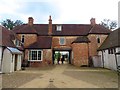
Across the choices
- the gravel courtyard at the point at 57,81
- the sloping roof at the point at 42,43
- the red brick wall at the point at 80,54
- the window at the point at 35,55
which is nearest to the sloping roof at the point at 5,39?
the gravel courtyard at the point at 57,81

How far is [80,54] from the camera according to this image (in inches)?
1395

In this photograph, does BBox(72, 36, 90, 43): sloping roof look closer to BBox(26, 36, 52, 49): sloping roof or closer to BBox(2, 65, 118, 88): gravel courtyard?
BBox(26, 36, 52, 49): sloping roof

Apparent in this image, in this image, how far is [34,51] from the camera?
34844 millimetres

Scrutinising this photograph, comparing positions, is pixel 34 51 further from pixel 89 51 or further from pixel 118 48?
pixel 118 48

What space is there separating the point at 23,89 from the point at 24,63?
23132mm

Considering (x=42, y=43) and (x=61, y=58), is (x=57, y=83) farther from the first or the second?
(x=61, y=58)

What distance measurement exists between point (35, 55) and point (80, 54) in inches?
349

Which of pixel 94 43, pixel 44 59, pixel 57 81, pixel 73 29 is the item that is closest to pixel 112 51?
pixel 94 43

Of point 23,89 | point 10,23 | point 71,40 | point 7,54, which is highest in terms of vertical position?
point 10,23

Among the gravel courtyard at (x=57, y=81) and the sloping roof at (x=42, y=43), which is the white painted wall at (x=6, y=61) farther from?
the sloping roof at (x=42, y=43)

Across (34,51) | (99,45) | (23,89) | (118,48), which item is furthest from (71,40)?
(23,89)

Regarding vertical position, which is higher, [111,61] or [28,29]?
[28,29]

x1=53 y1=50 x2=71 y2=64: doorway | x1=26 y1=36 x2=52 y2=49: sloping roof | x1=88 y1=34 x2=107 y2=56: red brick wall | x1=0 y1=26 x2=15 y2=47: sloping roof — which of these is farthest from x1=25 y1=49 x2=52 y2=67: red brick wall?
x1=88 y1=34 x2=107 y2=56: red brick wall

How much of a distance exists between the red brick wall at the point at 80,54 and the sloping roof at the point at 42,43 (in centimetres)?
546
